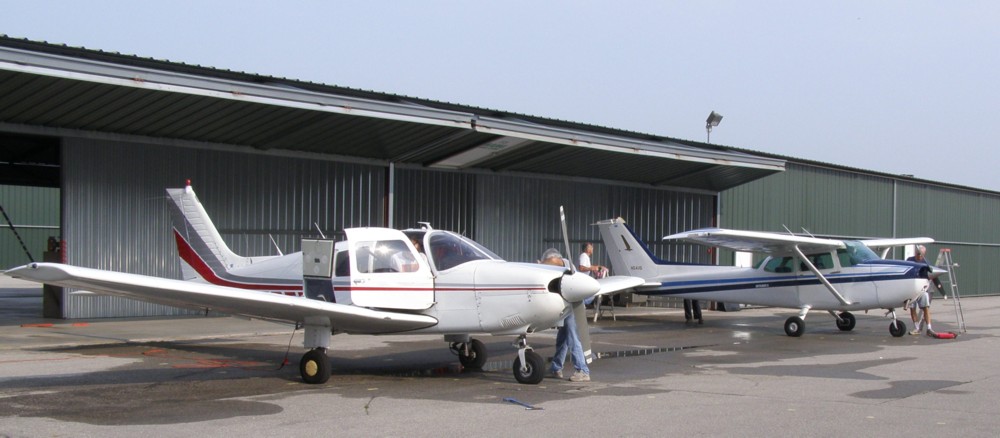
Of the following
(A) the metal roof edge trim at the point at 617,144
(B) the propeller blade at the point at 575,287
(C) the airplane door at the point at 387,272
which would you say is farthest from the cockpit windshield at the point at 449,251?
(A) the metal roof edge trim at the point at 617,144

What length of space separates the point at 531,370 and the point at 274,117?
8.77 metres

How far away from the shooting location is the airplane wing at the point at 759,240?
17.6 meters

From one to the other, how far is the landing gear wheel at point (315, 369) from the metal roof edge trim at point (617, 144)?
9.40 meters

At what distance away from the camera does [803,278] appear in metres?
18.6

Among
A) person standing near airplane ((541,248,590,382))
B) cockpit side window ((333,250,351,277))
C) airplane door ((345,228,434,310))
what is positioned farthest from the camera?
person standing near airplane ((541,248,590,382))

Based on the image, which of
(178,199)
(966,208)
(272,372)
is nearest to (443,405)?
(272,372)

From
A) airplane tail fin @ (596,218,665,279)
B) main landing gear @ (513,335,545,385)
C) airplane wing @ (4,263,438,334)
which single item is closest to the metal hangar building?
airplane tail fin @ (596,218,665,279)

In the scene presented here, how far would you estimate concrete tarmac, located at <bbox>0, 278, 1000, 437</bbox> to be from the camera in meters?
7.45

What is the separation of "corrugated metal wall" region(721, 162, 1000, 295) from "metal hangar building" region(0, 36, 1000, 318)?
0.81 ft

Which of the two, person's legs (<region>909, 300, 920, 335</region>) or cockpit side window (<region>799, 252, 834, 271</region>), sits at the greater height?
cockpit side window (<region>799, 252, 834, 271</region>)

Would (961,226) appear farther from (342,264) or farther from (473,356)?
(342,264)

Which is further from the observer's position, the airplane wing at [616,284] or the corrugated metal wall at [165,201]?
the corrugated metal wall at [165,201]

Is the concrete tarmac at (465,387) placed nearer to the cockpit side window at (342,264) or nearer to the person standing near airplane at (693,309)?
the cockpit side window at (342,264)

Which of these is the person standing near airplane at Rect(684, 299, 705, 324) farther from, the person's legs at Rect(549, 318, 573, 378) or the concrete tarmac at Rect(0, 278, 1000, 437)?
the person's legs at Rect(549, 318, 573, 378)
